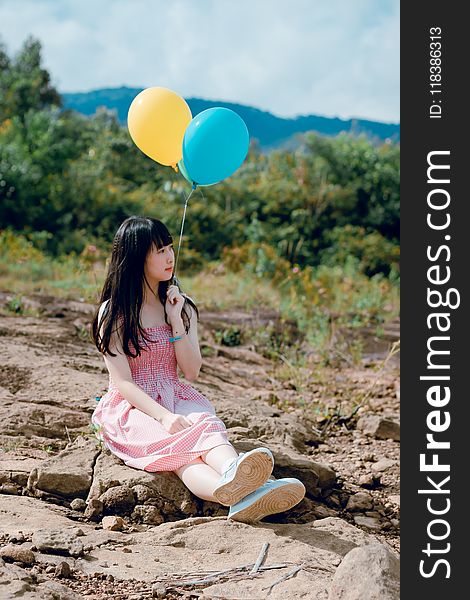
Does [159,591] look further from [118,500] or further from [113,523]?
[118,500]

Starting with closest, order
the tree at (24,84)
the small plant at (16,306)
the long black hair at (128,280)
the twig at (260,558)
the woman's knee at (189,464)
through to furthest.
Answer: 1. the twig at (260,558)
2. the woman's knee at (189,464)
3. the long black hair at (128,280)
4. the small plant at (16,306)
5. the tree at (24,84)

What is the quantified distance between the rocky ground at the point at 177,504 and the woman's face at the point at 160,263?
2.64ft

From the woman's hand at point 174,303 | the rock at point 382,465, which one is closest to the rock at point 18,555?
the woman's hand at point 174,303

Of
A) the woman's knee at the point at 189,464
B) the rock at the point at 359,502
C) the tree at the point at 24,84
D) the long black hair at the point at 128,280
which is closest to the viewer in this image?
the woman's knee at the point at 189,464

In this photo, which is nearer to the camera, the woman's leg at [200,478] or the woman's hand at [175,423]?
the woman's leg at [200,478]

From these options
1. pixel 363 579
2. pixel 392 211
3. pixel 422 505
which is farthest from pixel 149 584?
pixel 392 211

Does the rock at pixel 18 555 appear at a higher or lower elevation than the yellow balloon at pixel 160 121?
lower

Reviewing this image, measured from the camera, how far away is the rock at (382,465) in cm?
434

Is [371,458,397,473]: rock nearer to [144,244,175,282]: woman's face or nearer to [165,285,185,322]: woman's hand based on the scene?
[165,285,185,322]: woman's hand

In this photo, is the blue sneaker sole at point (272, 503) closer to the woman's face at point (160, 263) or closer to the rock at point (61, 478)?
the rock at point (61, 478)

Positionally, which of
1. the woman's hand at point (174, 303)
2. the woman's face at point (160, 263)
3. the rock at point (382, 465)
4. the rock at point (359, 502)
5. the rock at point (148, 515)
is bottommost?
the rock at point (148, 515)

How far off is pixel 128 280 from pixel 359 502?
56.6 inches

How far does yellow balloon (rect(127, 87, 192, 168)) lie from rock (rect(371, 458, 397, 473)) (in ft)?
6.37

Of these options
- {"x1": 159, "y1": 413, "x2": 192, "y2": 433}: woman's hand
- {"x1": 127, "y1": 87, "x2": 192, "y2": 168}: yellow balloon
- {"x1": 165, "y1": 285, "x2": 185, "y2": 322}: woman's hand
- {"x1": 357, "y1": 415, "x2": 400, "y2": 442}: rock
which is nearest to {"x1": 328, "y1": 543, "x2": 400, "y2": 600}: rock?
{"x1": 159, "y1": 413, "x2": 192, "y2": 433}: woman's hand
